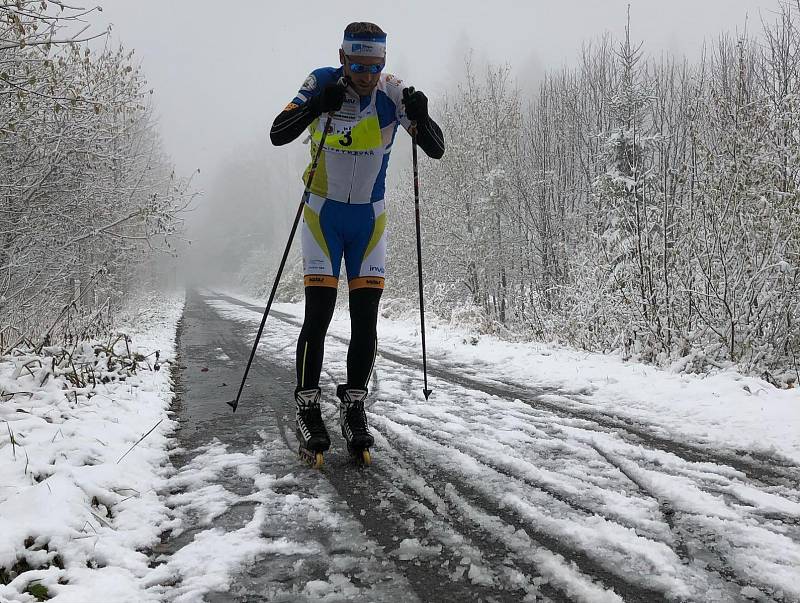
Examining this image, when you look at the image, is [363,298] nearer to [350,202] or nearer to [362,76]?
[350,202]

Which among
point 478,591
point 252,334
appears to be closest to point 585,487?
point 478,591

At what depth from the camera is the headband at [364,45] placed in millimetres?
3178

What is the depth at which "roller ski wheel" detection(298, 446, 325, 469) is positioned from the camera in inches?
117

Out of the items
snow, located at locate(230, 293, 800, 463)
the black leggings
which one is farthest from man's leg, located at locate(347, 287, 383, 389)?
snow, located at locate(230, 293, 800, 463)

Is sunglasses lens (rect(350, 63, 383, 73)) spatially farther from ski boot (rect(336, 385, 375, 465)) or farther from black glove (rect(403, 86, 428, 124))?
ski boot (rect(336, 385, 375, 465))

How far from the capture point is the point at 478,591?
5.63 feet

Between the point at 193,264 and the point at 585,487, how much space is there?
96935 millimetres

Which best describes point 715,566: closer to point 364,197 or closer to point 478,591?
point 478,591

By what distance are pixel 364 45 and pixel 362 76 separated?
178mm

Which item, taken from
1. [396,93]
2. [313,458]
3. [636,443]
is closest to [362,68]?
[396,93]

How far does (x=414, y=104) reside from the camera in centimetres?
332

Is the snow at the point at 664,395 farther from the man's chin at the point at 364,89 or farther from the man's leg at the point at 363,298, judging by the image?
the man's chin at the point at 364,89

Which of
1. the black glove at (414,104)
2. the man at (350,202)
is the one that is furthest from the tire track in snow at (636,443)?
the black glove at (414,104)

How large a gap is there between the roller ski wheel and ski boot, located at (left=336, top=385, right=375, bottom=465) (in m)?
0.20
